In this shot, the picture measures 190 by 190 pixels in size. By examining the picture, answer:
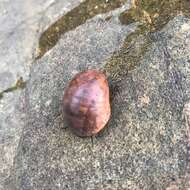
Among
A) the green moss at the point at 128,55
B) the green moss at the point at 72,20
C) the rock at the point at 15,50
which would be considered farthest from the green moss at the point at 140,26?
the rock at the point at 15,50

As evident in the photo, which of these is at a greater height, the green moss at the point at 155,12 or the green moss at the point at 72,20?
the green moss at the point at 72,20

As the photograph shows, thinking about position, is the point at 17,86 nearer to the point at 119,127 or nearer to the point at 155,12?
the point at 119,127

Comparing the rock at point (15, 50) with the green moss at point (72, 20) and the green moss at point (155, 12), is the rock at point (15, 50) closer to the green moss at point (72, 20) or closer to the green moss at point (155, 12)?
the green moss at point (72, 20)

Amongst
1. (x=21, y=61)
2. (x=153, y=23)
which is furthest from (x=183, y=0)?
(x=21, y=61)

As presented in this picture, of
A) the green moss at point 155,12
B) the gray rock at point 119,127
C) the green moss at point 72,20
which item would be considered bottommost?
the gray rock at point 119,127

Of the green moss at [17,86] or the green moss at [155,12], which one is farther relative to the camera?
the green moss at [17,86]

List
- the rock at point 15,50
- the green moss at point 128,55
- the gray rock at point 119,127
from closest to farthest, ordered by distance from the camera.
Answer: the gray rock at point 119,127 < the green moss at point 128,55 < the rock at point 15,50

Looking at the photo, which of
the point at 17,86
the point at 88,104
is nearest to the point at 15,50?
the point at 17,86

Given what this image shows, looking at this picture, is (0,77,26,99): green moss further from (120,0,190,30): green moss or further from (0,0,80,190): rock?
(120,0,190,30): green moss
